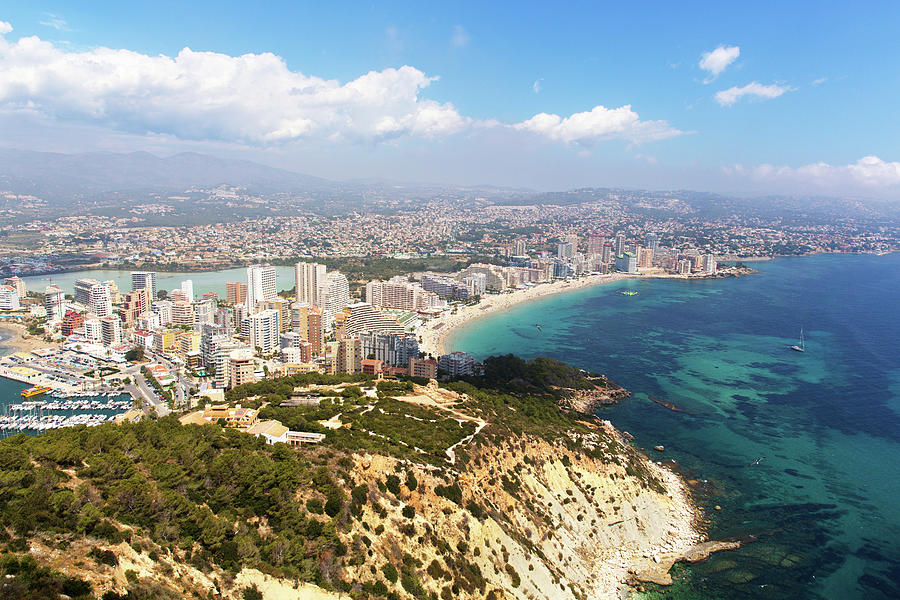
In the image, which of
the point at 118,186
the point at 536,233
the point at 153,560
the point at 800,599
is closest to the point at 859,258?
the point at 536,233

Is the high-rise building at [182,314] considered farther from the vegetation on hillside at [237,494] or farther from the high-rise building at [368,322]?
the vegetation on hillside at [237,494]

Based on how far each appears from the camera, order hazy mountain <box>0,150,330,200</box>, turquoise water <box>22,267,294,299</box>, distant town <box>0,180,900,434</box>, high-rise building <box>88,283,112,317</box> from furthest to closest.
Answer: hazy mountain <box>0,150,330,200</box>
turquoise water <box>22,267,294,299</box>
high-rise building <box>88,283,112,317</box>
distant town <box>0,180,900,434</box>

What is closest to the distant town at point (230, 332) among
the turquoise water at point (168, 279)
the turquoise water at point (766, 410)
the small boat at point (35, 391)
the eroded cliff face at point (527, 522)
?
the small boat at point (35, 391)

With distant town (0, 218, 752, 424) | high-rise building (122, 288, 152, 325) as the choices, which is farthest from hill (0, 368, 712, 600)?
high-rise building (122, 288, 152, 325)

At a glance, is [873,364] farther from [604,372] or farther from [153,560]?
[153,560]

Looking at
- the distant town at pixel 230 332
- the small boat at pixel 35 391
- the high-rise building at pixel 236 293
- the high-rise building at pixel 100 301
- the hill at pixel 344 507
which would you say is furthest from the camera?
the high-rise building at pixel 236 293

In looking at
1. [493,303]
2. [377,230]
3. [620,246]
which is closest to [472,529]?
[493,303]

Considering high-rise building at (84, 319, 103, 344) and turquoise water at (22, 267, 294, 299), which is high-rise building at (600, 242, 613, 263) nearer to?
turquoise water at (22, 267, 294, 299)

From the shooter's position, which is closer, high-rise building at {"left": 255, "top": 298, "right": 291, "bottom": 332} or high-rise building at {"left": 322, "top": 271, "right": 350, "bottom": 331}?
high-rise building at {"left": 255, "top": 298, "right": 291, "bottom": 332}
